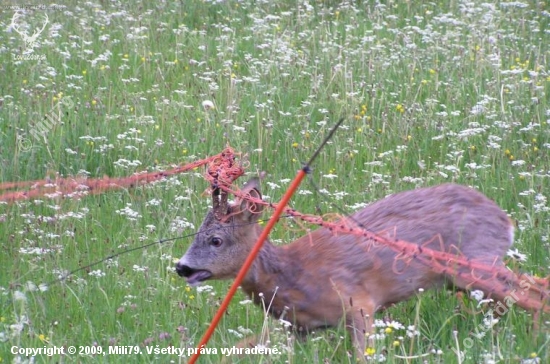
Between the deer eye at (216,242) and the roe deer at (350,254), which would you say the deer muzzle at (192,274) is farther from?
the deer eye at (216,242)

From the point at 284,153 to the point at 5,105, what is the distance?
247cm

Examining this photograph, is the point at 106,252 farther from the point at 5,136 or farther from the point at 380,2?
the point at 380,2

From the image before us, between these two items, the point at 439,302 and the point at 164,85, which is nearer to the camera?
the point at 439,302

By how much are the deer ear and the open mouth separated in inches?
15.0

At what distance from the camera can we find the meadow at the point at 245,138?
582 centimetres

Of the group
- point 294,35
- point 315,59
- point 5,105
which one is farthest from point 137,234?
point 294,35

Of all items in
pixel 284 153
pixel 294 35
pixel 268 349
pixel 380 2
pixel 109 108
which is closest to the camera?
pixel 268 349

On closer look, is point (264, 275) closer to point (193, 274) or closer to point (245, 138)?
point (193, 274)

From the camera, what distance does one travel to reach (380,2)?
12.9 meters

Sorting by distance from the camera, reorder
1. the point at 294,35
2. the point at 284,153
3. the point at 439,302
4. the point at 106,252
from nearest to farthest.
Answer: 1. the point at 439,302
2. the point at 106,252
3. the point at 284,153
4. the point at 294,35

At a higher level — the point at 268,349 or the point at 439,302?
the point at 268,349

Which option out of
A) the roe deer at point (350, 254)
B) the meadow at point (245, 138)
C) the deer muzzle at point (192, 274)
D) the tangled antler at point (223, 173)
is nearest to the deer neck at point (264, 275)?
the roe deer at point (350, 254)

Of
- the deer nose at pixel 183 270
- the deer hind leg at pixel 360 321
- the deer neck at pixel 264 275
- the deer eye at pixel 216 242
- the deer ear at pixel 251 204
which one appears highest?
the deer ear at pixel 251 204

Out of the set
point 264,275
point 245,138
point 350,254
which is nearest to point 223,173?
point 264,275
